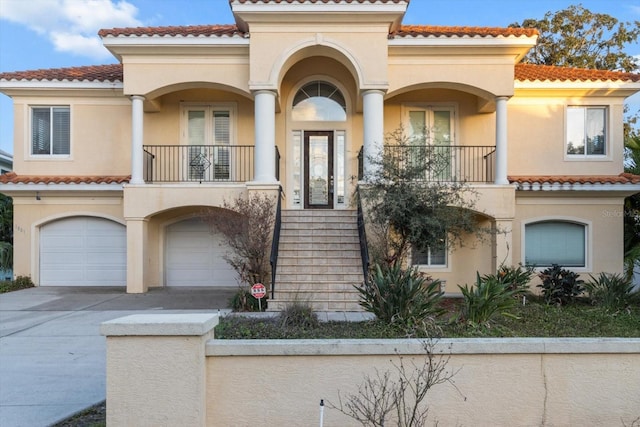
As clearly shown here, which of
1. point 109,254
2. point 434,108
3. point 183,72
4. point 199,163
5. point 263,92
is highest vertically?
point 183,72

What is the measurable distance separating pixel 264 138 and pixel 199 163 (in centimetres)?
328

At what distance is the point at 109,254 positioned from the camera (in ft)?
47.8

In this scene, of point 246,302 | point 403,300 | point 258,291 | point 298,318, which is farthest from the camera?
point 246,302

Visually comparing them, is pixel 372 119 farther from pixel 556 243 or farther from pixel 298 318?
pixel 298 318

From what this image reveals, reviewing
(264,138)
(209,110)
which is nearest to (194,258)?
(209,110)

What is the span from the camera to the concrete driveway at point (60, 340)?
17.1 feet

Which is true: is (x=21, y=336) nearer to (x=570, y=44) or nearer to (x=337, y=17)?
(x=337, y=17)

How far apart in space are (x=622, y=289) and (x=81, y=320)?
402 inches

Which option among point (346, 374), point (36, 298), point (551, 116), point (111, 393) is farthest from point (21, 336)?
point (551, 116)

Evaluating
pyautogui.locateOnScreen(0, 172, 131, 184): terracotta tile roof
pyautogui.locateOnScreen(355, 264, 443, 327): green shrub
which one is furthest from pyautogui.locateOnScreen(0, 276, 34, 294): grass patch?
pyautogui.locateOnScreen(355, 264, 443, 327): green shrub

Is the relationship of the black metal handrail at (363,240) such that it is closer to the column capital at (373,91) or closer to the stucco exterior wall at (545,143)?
the column capital at (373,91)

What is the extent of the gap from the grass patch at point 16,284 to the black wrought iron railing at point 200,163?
4.89 meters

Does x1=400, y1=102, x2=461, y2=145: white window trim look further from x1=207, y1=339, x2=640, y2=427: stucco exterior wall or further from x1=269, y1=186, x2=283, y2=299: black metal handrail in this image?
x1=207, y1=339, x2=640, y2=427: stucco exterior wall

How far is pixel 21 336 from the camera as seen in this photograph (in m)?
8.38
